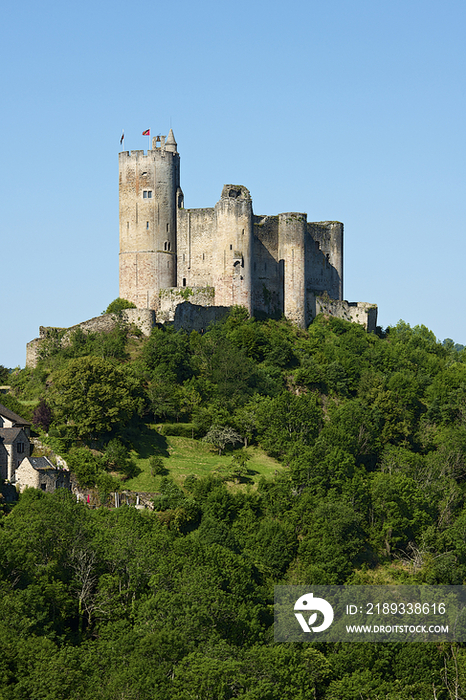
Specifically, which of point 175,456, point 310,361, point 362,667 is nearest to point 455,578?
point 362,667

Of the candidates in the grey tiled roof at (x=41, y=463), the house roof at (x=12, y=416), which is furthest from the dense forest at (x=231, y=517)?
the grey tiled roof at (x=41, y=463)

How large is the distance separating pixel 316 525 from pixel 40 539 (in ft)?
55.9

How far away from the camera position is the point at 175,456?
224 ft

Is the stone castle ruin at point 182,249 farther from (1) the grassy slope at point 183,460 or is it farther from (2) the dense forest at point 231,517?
(1) the grassy slope at point 183,460

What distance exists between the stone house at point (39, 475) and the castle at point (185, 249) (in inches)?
777

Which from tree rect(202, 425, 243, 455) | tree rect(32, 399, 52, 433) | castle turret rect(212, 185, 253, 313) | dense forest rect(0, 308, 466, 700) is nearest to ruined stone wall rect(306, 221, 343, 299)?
dense forest rect(0, 308, 466, 700)

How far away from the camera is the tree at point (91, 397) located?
6519 cm

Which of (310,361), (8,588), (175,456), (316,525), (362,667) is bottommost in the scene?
(362,667)

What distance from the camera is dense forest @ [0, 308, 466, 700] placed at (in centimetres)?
4931

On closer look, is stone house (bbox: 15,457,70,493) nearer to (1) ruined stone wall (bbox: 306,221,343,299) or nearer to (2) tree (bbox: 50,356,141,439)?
(2) tree (bbox: 50,356,141,439)

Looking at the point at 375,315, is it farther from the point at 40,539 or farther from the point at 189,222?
the point at 40,539

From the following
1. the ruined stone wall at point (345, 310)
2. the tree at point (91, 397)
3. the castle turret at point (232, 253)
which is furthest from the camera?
the ruined stone wall at point (345, 310)

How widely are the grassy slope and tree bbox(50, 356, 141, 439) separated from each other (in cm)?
285

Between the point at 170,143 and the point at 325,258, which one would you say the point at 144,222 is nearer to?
the point at 170,143
